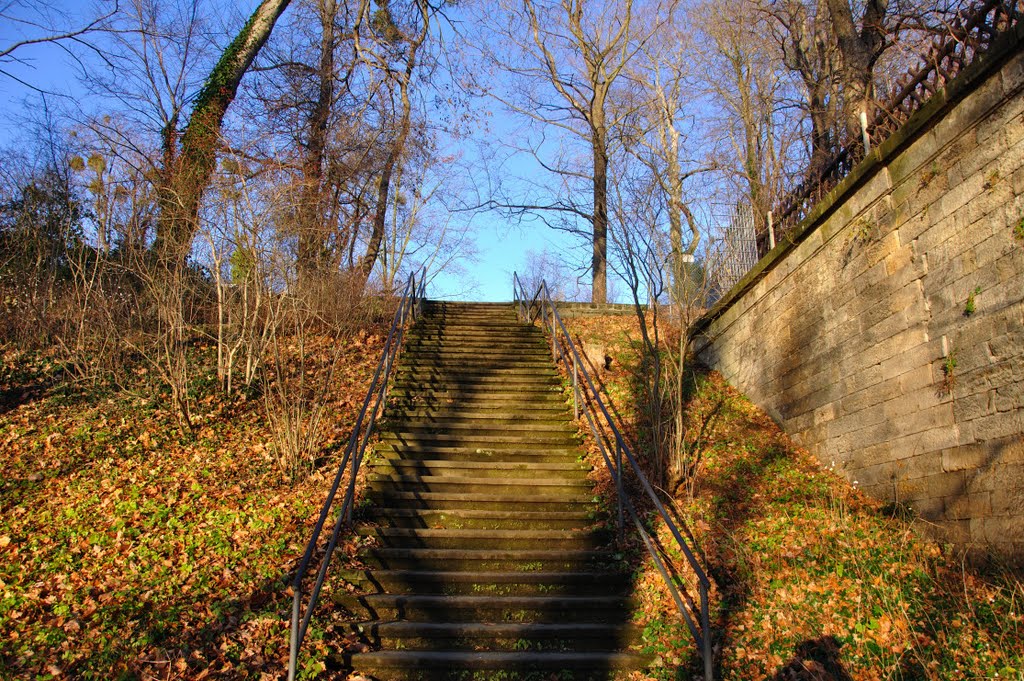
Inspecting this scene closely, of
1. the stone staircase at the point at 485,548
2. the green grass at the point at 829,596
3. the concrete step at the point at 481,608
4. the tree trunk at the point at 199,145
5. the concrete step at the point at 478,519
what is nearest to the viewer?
the green grass at the point at 829,596

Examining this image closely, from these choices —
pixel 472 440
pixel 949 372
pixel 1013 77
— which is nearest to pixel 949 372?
pixel 949 372

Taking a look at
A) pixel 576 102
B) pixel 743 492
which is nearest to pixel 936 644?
pixel 743 492

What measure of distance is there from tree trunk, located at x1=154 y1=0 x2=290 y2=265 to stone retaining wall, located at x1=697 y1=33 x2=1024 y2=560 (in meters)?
7.69

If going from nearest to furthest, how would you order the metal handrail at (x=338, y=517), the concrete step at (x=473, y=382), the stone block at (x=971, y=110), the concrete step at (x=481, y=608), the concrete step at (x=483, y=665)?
the metal handrail at (x=338, y=517) < the concrete step at (x=483, y=665) < the concrete step at (x=481, y=608) < the stone block at (x=971, y=110) < the concrete step at (x=473, y=382)

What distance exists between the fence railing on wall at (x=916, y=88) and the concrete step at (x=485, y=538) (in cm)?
486

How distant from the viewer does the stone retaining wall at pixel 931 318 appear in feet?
15.2

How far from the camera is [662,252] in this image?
720cm

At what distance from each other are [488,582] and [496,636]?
58 centimetres

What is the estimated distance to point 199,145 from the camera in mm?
10164

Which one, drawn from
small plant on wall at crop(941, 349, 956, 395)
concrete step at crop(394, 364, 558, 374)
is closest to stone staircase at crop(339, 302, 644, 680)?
concrete step at crop(394, 364, 558, 374)

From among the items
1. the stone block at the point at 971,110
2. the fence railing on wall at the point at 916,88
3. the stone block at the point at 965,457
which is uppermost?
the fence railing on wall at the point at 916,88

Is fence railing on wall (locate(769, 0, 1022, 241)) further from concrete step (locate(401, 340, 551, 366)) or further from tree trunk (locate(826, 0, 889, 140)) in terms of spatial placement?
concrete step (locate(401, 340, 551, 366))

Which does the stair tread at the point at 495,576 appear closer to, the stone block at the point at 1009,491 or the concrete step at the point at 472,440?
the concrete step at the point at 472,440

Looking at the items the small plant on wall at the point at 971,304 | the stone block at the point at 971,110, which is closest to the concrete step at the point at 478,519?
the small plant on wall at the point at 971,304
